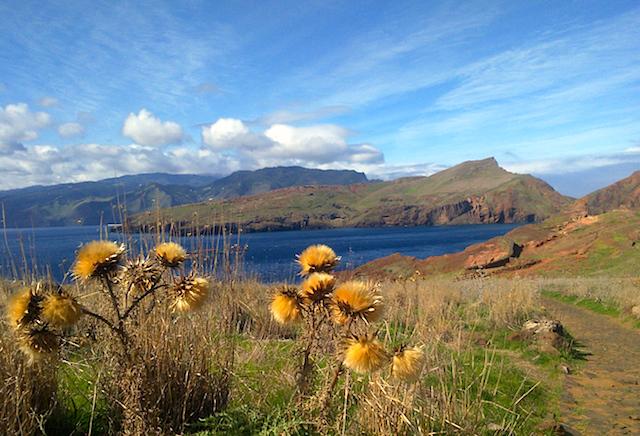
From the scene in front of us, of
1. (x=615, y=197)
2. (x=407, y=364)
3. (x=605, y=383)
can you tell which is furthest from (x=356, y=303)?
(x=615, y=197)

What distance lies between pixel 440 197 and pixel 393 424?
193 meters

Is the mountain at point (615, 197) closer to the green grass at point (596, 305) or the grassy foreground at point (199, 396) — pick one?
the green grass at point (596, 305)

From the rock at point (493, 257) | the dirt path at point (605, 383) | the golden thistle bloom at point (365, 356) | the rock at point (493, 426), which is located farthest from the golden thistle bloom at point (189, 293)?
the rock at point (493, 257)

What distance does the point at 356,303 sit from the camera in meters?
2.40

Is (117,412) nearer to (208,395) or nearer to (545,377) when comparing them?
(208,395)

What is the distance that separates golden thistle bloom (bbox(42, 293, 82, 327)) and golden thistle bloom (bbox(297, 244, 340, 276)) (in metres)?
1.20

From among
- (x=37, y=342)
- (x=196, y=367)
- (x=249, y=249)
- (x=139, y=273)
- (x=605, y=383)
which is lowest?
(x=249, y=249)

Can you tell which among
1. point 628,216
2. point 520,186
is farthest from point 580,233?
point 520,186

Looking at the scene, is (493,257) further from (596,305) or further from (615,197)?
(615,197)

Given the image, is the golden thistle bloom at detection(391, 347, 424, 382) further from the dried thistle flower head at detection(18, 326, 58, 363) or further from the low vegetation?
the dried thistle flower head at detection(18, 326, 58, 363)

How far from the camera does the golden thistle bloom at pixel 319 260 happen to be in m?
2.75

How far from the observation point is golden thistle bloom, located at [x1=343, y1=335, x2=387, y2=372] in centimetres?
229

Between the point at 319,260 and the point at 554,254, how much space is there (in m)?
30.6

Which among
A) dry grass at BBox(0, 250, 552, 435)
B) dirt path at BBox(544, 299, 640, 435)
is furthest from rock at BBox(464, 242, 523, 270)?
dry grass at BBox(0, 250, 552, 435)
